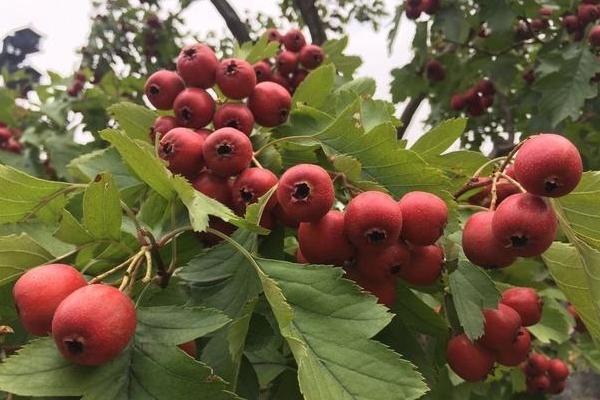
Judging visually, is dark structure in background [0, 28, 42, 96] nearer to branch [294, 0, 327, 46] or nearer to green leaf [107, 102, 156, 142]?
branch [294, 0, 327, 46]

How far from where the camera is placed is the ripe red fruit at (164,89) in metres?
1.38

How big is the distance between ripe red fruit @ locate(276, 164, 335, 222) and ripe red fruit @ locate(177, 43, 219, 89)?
0.48 m

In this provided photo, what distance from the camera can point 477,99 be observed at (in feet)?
11.7

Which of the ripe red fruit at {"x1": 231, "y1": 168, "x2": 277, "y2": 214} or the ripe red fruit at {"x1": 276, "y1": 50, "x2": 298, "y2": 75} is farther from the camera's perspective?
the ripe red fruit at {"x1": 276, "y1": 50, "x2": 298, "y2": 75}

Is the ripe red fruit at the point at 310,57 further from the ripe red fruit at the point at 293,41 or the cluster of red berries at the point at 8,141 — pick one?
the cluster of red berries at the point at 8,141

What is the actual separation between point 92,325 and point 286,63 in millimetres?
1524

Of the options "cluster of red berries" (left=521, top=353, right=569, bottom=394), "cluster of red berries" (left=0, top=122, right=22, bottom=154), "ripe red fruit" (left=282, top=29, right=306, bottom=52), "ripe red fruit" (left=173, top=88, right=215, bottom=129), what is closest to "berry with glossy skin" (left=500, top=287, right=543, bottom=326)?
"ripe red fruit" (left=173, top=88, right=215, bottom=129)

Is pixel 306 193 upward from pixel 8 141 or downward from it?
downward

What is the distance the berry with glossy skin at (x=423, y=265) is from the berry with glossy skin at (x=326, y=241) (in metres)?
0.12

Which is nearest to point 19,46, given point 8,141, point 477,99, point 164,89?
point 8,141

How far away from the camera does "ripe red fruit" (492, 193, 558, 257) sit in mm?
986

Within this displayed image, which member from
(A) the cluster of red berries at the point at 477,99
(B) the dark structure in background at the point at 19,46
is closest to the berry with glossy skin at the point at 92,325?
(A) the cluster of red berries at the point at 477,99

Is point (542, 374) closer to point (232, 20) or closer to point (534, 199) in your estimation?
point (534, 199)

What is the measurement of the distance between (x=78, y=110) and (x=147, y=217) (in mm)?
2506
